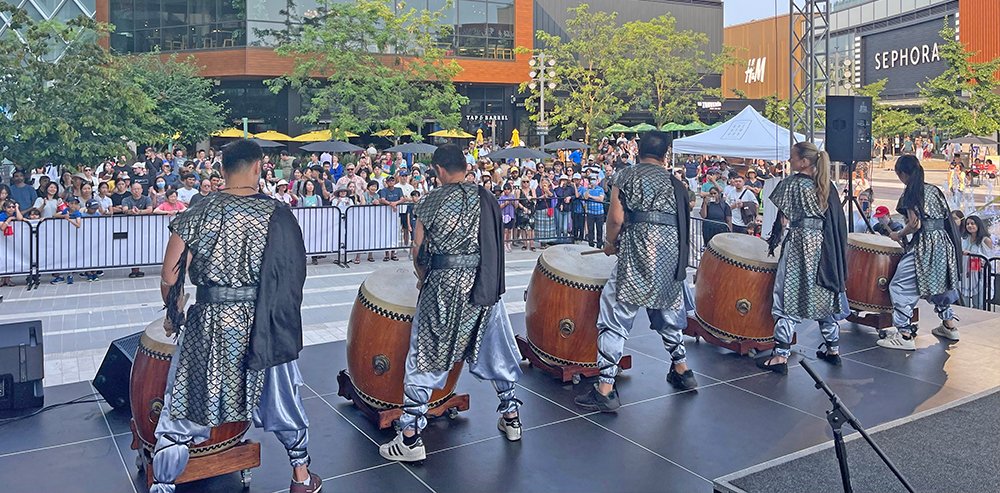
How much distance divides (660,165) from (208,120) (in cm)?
2972

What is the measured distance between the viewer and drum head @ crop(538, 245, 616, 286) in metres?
6.74

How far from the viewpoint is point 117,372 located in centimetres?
607

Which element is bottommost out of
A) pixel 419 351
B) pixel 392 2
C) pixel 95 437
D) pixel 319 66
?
pixel 95 437

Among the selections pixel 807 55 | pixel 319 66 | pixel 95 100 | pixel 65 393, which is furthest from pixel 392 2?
pixel 65 393

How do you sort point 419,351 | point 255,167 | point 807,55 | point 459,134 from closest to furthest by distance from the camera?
point 255,167 < point 419,351 < point 807,55 < point 459,134

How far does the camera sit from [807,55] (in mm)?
14469

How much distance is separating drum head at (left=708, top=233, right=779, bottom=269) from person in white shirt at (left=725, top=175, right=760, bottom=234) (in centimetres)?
694

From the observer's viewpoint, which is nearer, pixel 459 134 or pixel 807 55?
pixel 807 55

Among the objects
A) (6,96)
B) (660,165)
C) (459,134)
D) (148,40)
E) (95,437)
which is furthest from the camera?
(148,40)

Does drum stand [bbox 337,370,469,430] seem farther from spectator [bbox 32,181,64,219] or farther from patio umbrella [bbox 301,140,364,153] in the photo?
patio umbrella [bbox 301,140,364,153]

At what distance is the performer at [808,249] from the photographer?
7180 millimetres

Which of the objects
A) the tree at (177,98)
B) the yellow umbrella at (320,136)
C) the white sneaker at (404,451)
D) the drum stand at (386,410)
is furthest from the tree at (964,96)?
the white sneaker at (404,451)

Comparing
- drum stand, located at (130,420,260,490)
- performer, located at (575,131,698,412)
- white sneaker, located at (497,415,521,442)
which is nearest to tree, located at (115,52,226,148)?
performer, located at (575,131,698,412)

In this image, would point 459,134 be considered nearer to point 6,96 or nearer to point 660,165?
point 6,96
